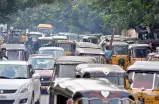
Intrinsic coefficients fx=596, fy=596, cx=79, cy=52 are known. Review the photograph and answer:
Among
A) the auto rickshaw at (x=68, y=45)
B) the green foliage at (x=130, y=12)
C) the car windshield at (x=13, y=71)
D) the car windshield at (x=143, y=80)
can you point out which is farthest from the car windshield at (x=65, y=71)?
the auto rickshaw at (x=68, y=45)

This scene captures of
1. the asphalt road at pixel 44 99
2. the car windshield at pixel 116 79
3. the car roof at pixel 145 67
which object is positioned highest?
the car roof at pixel 145 67

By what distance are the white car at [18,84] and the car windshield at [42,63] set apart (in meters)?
7.18

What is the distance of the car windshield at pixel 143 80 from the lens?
59.7ft

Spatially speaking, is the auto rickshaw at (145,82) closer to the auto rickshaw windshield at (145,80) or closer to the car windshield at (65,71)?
the auto rickshaw windshield at (145,80)

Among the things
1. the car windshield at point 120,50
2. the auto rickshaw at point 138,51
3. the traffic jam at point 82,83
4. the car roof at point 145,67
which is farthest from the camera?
the car windshield at point 120,50

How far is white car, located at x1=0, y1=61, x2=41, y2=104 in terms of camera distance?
16.8 meters

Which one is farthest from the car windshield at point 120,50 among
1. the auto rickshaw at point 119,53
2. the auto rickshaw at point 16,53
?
the auto rickshaw at point 16,53

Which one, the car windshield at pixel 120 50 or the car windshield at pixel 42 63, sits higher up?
the car windshield at pixel 42 63

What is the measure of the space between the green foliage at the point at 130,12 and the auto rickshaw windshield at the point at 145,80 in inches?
429

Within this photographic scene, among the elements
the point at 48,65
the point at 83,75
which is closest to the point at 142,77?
the point at 83,75

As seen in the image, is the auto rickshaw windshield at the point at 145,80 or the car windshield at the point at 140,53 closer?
the auto rickshaw windshield at the point at 145,80

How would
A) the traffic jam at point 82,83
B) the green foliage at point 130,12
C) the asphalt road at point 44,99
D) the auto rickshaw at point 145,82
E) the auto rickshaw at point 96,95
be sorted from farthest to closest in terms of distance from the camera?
the green foliage at point 130,12 → the asphalt road at point 44,99 → the auto rickshaw at point 145,82 → the traffic jam at point 82,83 → the auto rickshaw at point 96,95

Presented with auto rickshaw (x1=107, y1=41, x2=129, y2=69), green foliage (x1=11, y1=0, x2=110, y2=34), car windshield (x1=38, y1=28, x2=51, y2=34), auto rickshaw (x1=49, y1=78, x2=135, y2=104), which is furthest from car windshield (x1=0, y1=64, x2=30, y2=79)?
car windshield (x1=38, y1=28, x2=51, y2=34)

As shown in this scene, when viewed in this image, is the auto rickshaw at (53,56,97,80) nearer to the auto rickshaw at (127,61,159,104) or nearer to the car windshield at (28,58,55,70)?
the auto rickshaw at (127,61,159,104)
